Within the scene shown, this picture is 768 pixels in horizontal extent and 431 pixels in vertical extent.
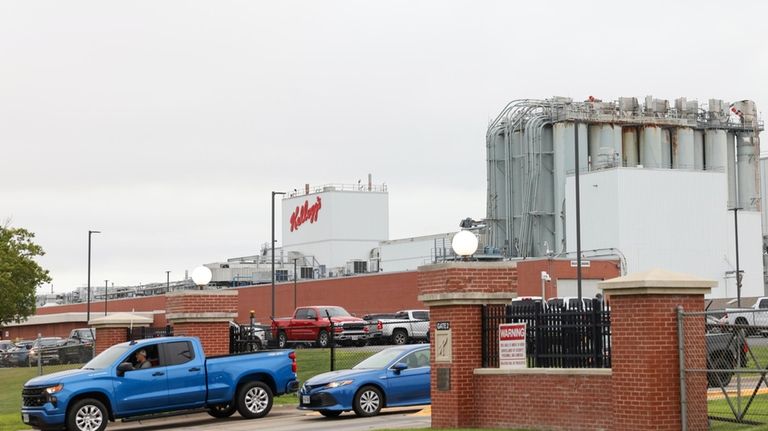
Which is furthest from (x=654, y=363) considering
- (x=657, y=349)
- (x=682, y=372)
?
(x=682, y=372)

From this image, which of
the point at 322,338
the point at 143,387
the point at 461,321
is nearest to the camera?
the point at 461,321

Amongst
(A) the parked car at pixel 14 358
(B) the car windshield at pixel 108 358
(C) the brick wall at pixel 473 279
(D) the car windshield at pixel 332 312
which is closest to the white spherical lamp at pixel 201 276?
(B) the car windshield at pixel 108 358

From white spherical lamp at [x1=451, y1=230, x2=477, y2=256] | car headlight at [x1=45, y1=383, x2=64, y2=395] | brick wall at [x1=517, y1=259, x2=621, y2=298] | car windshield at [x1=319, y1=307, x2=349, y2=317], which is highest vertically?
brick wall at [x1=517, y1=259, x2=621, y2=298]

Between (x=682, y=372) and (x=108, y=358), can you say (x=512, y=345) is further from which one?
(x=108, y=358)

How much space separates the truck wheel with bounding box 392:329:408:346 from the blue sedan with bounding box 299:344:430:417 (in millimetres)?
22972

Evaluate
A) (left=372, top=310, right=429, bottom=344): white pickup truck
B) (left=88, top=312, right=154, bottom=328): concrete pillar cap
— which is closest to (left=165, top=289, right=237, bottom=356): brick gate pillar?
(left=88, top=312, right=154, bottom=328): concrete pillar cap

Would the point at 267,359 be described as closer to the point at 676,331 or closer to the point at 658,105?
the point at 676,331

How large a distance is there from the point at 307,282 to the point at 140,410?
60.4 metres

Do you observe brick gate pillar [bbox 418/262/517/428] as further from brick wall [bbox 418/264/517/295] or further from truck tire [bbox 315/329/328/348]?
truck tire [bbox 315/329/328/348]

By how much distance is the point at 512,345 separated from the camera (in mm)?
21766

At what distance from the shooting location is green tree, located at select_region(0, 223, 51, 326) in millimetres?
61656

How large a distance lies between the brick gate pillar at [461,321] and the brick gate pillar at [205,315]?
10844 millimetres

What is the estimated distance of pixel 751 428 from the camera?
59.8ft

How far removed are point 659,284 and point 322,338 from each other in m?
34.6
